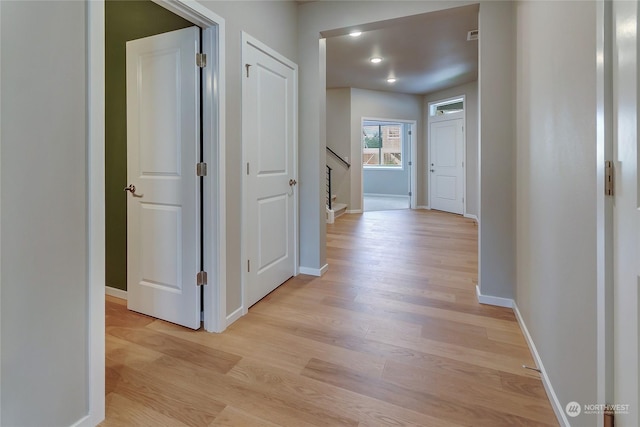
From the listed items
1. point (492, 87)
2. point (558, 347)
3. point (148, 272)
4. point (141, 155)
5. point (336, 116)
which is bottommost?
point (558, 347)

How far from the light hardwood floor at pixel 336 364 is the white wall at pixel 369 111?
180 inches

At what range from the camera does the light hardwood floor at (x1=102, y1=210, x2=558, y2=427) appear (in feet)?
4.54

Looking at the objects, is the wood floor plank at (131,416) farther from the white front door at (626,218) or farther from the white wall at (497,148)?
the white wall at (497,148)

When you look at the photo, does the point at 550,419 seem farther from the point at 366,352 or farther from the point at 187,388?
the point at 187,388

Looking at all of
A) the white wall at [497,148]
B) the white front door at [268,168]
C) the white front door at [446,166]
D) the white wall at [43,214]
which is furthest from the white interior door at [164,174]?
the white front door at [446,166]

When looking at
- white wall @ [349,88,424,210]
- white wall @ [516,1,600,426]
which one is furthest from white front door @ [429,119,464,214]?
white wall @ [516,1,600,426]

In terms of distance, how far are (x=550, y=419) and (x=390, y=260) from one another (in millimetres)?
2396

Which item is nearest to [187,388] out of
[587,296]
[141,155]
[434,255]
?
[141,155]

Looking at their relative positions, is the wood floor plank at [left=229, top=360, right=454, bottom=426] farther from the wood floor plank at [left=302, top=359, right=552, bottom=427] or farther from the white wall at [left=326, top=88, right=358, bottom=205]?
the white wall at [left=326, top=88, right=358, bottom=205]

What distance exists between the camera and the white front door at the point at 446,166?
7082 mm

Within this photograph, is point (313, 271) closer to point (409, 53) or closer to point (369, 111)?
point (409, 53)

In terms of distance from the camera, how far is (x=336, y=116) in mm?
7273

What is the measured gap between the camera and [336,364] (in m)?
1.74

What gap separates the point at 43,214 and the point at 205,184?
97cm
